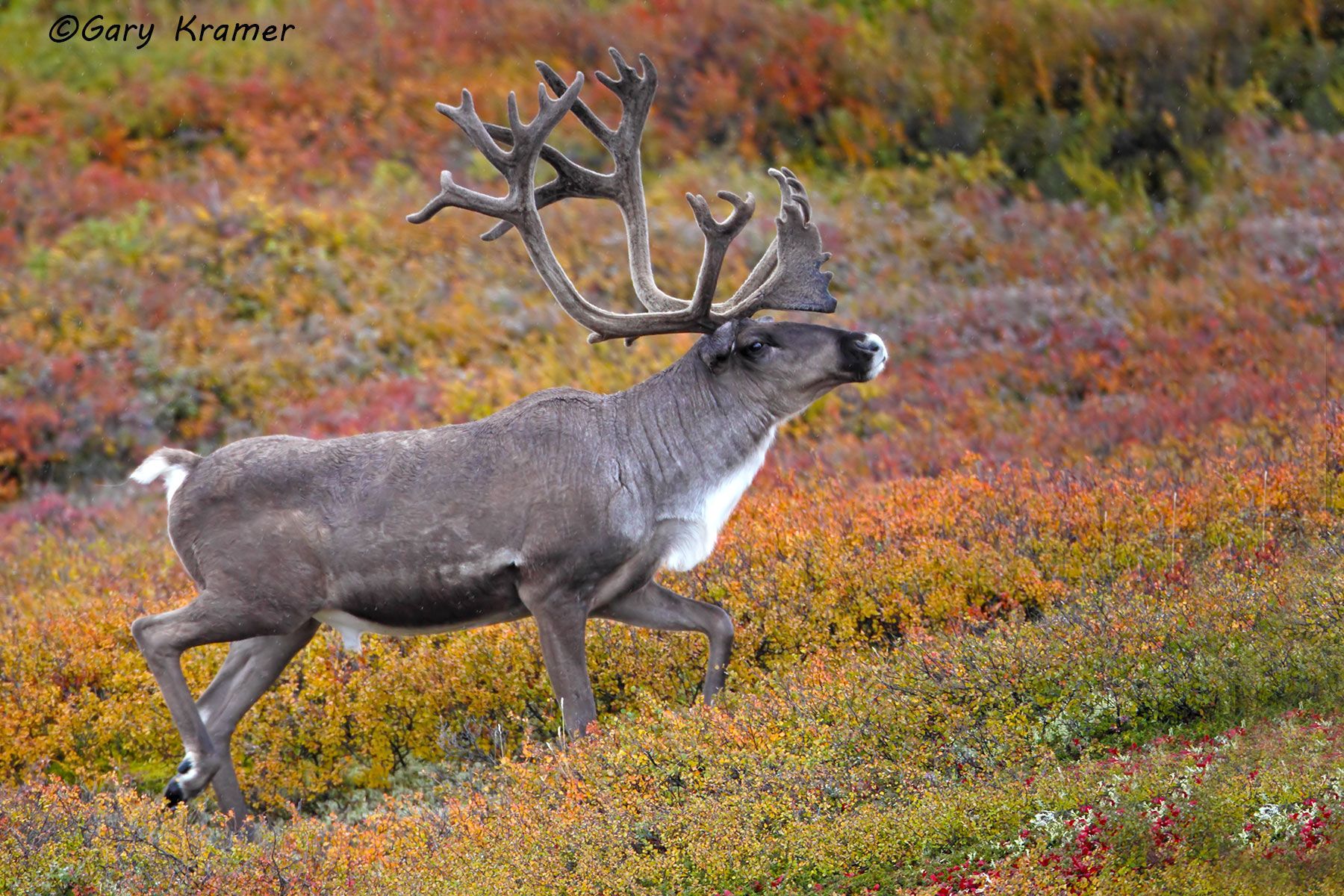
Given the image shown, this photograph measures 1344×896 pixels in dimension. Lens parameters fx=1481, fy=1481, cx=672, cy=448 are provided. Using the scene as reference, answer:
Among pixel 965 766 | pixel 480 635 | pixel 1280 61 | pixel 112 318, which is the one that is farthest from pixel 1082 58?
pixel 965 766

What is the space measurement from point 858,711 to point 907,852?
129 centimetres

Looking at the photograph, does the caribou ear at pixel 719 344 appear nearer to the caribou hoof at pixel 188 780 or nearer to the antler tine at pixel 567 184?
the antler tine at pixel 567 184

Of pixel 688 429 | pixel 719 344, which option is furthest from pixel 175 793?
pixel 719 344

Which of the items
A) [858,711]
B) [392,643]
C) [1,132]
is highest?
[1,132]

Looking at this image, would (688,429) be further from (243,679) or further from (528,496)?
(243,679)

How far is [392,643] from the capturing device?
9.19 metres

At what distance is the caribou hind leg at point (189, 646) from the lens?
7.21 m

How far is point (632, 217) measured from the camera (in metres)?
7.86

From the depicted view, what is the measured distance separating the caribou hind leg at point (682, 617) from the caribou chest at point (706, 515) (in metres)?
0.28

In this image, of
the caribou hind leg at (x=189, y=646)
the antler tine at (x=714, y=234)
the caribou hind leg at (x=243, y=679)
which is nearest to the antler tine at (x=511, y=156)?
the antler tine at (x=714, y=234)

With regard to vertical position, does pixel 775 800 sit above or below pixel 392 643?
above

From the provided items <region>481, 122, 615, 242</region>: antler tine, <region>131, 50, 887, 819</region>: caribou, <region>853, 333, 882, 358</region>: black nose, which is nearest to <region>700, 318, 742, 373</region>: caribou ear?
<region>131, 50, 887, 819</region>: caribou

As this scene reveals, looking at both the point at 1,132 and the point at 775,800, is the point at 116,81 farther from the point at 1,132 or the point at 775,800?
the point at 775,800

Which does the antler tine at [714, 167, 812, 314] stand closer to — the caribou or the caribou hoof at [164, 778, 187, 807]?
the caribou
